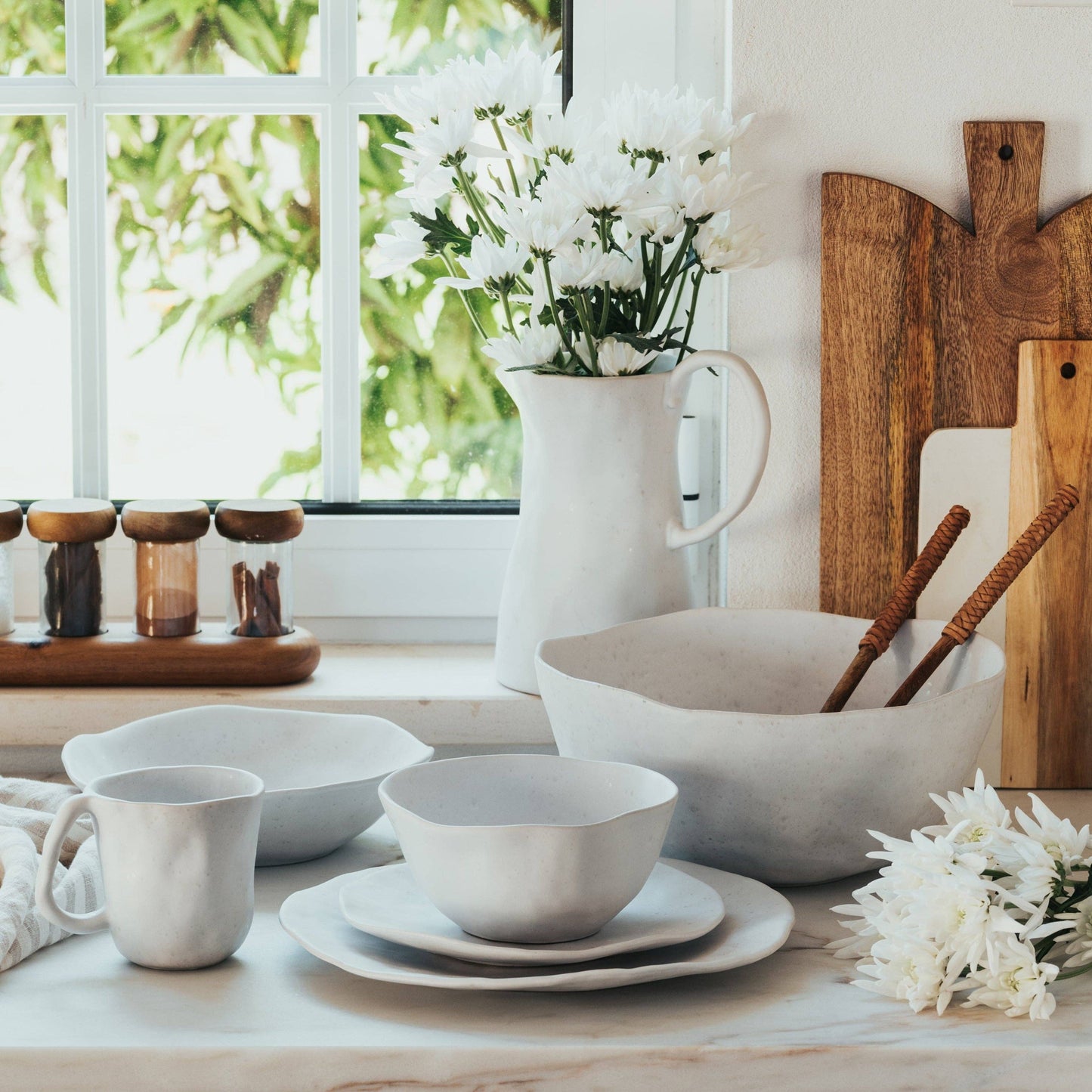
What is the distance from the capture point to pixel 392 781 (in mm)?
738

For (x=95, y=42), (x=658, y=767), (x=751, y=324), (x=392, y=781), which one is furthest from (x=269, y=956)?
(x=95, y=42)

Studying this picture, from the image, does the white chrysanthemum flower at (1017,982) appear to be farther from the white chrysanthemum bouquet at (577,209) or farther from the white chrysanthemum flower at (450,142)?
the white chrysanthemum flower at (450,142)

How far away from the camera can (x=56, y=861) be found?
654 millimetres

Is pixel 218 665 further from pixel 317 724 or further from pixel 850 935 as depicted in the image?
pixel 850 935

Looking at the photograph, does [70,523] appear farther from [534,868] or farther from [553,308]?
[534,868]

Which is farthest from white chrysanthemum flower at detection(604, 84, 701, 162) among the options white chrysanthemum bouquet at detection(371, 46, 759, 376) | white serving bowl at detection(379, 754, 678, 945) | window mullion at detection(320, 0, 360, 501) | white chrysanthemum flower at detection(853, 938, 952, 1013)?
white chrysanthemum flower at detection(853, 938, 952, 1013)

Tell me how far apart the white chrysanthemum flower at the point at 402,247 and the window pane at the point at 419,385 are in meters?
0.20

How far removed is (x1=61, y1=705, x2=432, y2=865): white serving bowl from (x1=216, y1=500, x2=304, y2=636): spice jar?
0.53ft

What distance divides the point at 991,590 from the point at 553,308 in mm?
359

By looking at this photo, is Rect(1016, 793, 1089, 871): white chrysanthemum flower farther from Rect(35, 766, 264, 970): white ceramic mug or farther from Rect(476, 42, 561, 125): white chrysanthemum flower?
Rect(476, 42, 561, 125): white chrysanthemum flower

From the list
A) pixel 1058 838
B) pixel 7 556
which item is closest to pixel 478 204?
pixel 7 556

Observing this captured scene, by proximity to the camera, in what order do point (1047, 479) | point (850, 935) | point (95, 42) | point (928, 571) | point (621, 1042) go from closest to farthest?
1. point (621, 1042)
2. point (850, 935)
3. point (928, 571)
4. point (1047, 479)
5. point (95, 42)

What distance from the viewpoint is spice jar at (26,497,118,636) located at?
1048 mm

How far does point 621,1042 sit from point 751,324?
2.02 feet
